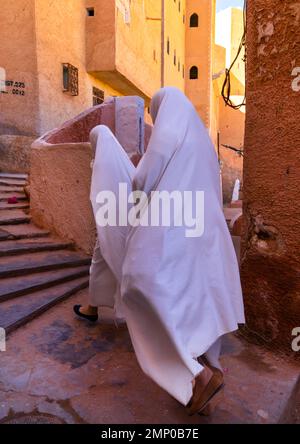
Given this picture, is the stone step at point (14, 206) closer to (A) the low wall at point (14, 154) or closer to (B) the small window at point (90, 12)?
(A) the low wall at point (14, 154)

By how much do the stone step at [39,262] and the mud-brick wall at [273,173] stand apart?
80.2 inches

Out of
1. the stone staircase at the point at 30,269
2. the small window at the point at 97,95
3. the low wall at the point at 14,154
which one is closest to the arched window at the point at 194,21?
A: the small window at the point at 97,95

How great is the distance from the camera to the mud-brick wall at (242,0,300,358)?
239cm

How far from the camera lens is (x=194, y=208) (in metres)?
2.03

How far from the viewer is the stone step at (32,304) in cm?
284

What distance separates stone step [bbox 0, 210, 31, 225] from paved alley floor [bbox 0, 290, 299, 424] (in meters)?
2.15

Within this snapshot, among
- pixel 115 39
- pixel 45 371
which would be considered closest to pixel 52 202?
pixel 45 371

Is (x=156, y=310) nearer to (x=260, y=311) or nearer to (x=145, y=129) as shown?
(x=260, y=311)

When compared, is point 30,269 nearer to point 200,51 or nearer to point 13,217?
point 13,217

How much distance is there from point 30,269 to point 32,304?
0.62 m

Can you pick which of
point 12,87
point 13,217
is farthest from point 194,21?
point 13,217

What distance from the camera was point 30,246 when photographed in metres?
4.18

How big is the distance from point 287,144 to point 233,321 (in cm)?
118

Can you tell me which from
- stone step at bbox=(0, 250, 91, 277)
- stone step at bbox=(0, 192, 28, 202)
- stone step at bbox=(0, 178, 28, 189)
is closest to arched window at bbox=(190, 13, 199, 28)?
stone step at bbox=(0, 178, 28, 189)
